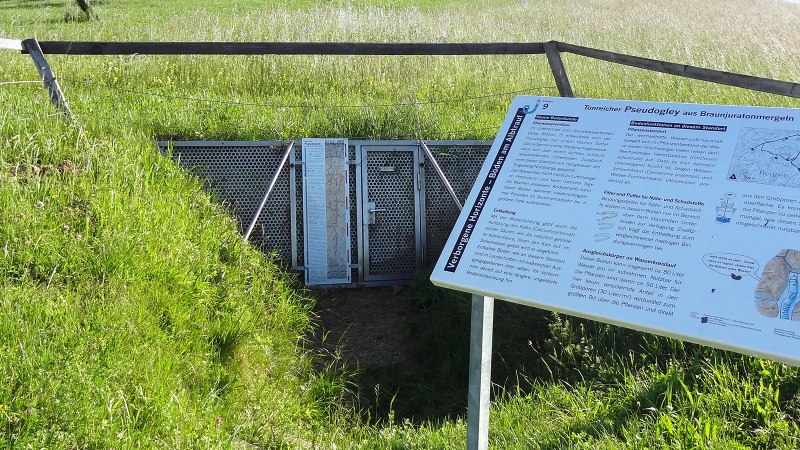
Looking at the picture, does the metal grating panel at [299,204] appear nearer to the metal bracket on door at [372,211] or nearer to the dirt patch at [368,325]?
the dirt patch at [368,325]

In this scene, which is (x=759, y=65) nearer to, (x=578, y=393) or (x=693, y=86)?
(x=693, y=86)

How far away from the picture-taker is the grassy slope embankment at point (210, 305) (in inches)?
152

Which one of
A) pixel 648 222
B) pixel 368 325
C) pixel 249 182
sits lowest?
pixel 368 325

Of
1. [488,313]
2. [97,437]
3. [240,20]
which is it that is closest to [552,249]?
[488,313]

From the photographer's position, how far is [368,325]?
273 inches

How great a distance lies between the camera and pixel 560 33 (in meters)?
15.6

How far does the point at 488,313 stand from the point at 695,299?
92cm

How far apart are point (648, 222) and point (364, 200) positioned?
14.4ft

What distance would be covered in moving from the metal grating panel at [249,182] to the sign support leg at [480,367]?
150 inches

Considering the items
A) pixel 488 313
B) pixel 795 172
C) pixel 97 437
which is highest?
pixel 795 172

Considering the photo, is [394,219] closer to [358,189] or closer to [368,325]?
[358,189]

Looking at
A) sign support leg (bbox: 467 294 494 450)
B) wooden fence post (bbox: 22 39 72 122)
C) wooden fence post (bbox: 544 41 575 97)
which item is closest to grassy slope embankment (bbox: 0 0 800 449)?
wooden fence post (bbox: 22 39 72 122)

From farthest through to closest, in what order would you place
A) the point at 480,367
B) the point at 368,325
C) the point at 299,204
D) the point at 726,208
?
1. the point at 299,204
2. the point at 368,325
3. the point at 480,367
4. the point at 726,208

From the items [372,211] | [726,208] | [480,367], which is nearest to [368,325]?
[372,211]
